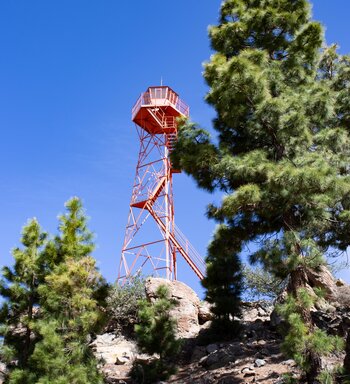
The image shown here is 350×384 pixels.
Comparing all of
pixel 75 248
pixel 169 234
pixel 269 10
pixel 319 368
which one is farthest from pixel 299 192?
pixel 169 234

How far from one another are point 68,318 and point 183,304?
7.01 metres

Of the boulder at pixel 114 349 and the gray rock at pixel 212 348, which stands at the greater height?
the boulder at pixel 114 349

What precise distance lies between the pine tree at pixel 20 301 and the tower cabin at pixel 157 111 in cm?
1101

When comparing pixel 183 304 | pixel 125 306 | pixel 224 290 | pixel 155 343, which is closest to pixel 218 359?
pixel 155 343

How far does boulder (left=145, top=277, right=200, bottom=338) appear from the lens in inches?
638

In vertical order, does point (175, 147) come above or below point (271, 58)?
below

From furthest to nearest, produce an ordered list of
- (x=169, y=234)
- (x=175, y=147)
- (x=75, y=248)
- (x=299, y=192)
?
(x=169, y=234) → (x=75, y=248) → (x=175, y=147) → (x=299, y=192)

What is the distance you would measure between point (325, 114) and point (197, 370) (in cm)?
735

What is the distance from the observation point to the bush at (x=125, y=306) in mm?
17750

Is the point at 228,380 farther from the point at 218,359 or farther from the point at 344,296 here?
the point at 344,296

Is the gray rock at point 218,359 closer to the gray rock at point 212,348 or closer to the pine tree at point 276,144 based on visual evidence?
the gray rock at point 212,348

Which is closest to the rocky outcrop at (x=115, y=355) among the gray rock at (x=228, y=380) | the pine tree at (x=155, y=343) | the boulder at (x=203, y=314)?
the pine tree at (x=155, y=343)

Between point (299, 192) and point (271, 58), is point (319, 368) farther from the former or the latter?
point (271, 58)

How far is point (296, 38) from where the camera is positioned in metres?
11.4
